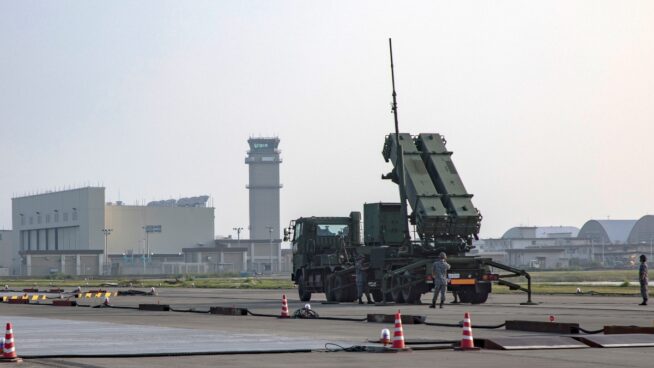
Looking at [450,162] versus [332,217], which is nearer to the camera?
[450,162]

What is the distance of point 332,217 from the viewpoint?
48438 mm

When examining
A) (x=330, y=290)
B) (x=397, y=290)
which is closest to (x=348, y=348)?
(x=397, y=290)

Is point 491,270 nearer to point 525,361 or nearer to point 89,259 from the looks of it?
point 525,361

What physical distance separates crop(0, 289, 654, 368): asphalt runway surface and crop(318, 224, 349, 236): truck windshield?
26.1 feet

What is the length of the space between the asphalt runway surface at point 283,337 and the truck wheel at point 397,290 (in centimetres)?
143

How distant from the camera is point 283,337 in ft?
79.4

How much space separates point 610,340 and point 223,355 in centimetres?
682

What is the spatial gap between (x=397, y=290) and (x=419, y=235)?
2.02 meters

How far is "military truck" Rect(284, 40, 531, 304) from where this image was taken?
41.2 metres

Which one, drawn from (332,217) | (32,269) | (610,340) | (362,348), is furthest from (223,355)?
(32,269)

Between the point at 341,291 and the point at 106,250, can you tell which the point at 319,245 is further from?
the point at 106,250

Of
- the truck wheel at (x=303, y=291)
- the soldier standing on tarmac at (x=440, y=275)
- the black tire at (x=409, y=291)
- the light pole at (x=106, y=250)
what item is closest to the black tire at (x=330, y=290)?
the truck wheel at (x=303, y=291)

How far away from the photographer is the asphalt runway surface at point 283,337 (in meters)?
18.2

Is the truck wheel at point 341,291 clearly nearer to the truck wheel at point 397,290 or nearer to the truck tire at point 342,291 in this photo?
the truck tire at point 342,291
